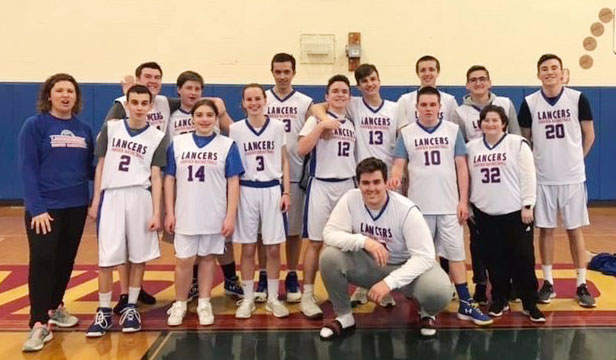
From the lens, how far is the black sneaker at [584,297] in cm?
393

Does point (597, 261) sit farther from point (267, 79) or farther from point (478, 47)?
point (267, 79)

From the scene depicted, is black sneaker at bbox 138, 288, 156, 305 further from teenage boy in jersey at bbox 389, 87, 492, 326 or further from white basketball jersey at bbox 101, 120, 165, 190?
teenage boy in jersey at bbox 389, 87, 492, 326

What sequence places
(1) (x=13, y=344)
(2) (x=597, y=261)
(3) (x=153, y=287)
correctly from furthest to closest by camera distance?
1. (2) (x=597, y=261)
2. (3) (x=153, y=287)
3. (1) (x=13, y=344)

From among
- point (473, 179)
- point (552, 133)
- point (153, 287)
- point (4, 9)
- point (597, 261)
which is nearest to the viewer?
point (473, 179)

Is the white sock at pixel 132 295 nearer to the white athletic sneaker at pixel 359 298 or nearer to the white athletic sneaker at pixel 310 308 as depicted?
the white athletic sneaker at pixel 310 308

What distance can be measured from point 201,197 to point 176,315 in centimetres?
83

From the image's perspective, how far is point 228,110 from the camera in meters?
8.30

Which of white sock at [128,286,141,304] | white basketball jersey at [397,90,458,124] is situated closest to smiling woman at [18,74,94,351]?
white sock at [128,286,141,304]

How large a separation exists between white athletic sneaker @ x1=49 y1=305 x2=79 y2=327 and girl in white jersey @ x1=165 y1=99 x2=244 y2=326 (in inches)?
25.8

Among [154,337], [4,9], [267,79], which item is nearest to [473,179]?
[154,337]

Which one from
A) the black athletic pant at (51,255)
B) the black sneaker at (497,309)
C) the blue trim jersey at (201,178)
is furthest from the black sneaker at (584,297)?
the black athletic pant at (51,255)

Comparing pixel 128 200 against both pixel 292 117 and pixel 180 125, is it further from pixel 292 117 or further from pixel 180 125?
pixel 292 117

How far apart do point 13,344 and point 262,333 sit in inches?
60.6

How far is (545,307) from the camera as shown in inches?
155
